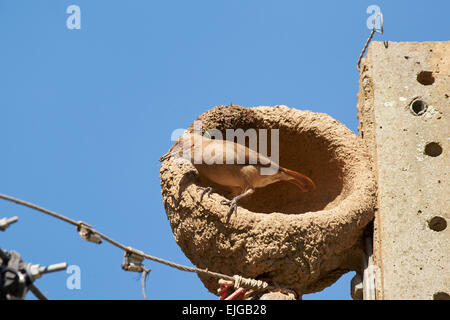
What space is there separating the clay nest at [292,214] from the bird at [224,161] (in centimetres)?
16

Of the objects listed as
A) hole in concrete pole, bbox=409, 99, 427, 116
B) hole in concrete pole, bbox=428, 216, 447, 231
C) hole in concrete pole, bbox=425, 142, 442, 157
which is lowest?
hole in concrete pole, bbox=428, 216, 447, 231

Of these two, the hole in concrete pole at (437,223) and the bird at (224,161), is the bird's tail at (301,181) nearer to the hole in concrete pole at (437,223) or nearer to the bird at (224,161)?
the bird at (224,161)

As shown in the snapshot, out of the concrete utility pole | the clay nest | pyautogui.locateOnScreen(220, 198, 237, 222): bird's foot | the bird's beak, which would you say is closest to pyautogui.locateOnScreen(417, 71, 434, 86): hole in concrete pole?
the concrete utility pole

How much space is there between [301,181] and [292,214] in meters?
0.44

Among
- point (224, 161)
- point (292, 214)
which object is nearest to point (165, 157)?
point (224, 161)

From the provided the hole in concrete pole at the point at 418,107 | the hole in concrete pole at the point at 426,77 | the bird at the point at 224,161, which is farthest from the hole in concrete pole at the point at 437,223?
the hole in concrete pole at the point at 426,77

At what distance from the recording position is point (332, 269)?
9.24 metres

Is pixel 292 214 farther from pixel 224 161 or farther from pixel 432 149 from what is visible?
pixel 432 149

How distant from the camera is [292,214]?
9453mm

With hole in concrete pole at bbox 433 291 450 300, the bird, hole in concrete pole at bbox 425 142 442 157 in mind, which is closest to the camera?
hole in concrete pole at bbox 433 291 450 300

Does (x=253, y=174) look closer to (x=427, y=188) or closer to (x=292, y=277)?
(x=292, y=277)

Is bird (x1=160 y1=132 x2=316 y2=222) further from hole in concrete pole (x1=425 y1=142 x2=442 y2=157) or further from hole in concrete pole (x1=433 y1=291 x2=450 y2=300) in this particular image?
hole in concrete pole (x1=433 y1=291 x2=450 y2=300)

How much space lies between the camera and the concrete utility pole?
8.62 m
